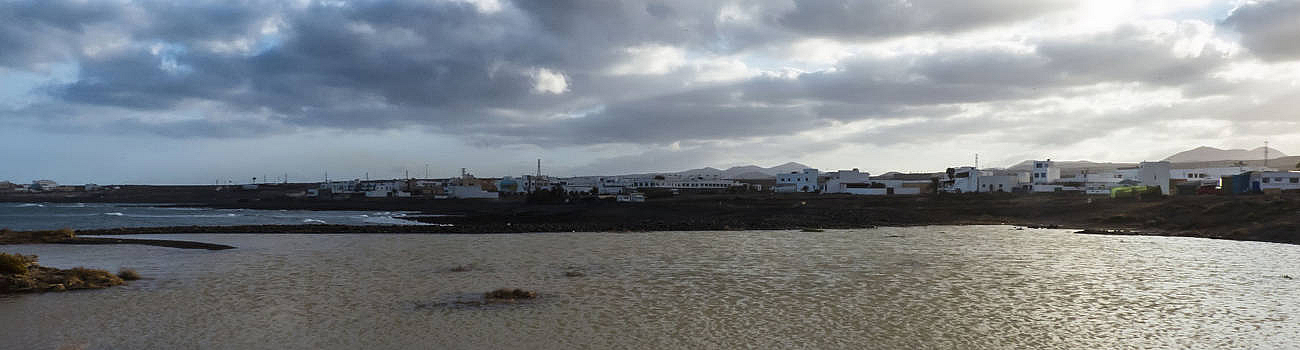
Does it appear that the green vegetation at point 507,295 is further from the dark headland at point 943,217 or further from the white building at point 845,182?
the white building at point 845,182

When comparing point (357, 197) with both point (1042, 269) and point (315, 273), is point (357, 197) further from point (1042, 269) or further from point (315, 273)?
point (1042, 269)

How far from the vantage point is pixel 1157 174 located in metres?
74.4

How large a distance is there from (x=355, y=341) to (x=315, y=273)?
13164mm

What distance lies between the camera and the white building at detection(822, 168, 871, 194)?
352 ft

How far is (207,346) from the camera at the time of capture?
47.6ft

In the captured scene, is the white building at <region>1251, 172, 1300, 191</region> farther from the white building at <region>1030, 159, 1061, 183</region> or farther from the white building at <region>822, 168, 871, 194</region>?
the white building at <region>822, 168, 871, 194</region>

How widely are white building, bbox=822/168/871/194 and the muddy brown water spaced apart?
71.8m

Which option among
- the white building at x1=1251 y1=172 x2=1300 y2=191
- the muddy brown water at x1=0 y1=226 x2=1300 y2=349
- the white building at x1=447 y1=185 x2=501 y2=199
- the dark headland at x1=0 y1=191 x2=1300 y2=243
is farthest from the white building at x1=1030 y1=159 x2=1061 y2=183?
the white building at x1=447 y1=185 x2=501 y2=199

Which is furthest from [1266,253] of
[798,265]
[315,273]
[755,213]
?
[755,213]

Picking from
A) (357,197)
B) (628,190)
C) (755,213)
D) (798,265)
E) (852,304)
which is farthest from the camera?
(357,197)

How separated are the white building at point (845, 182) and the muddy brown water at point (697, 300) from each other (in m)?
71.8

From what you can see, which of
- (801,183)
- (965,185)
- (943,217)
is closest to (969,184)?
(965,185)

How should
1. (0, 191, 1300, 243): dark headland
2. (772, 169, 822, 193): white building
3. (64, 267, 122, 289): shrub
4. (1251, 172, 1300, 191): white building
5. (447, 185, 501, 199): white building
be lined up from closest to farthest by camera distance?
(64, 267, 122, 289): shrub, (0, 191, 1300, 243): dark headland, (1251, 172, 1300, 191): white building, (772, 169, 822, 193): white building, (447, 185, 501, 199): white building

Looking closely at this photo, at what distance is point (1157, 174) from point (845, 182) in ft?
134
